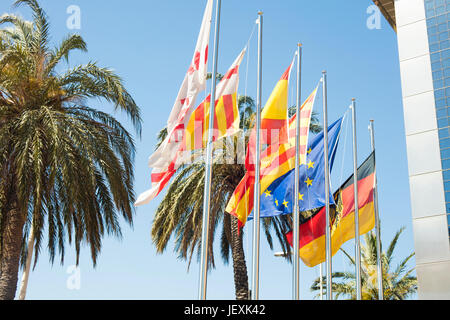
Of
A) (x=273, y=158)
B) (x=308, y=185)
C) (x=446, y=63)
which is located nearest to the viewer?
(x=273, y=158)

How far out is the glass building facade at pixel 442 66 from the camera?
20.3m

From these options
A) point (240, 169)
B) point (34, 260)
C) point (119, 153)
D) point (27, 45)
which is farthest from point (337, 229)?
point (27, 45)

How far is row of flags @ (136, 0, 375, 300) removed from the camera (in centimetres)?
1520

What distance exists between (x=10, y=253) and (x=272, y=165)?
7773 millimetres

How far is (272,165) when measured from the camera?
1769cm

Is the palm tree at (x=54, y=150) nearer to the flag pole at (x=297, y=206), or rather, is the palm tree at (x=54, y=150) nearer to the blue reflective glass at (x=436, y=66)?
the flag pole at (x=297, y=206)

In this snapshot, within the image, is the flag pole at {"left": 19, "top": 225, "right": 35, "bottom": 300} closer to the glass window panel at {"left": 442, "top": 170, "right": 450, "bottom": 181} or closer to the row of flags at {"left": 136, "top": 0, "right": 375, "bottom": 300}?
the row of flags at {"left": 136, "top": 0, "right": 375, "bottom": 300}

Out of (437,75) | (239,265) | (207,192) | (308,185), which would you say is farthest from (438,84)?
(207,192)

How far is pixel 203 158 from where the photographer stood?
24.3m

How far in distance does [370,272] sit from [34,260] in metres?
22.3

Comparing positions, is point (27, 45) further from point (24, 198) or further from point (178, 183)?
point (178, 183)

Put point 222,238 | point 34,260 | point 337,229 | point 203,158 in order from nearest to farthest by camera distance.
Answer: point 34,260
point 337,229
point 203,158
point 222,238

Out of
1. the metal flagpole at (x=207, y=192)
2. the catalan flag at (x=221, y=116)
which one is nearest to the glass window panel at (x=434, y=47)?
the catalan flag at (x=221, y=116)

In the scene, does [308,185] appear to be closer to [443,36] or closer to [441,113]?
[441,113]
